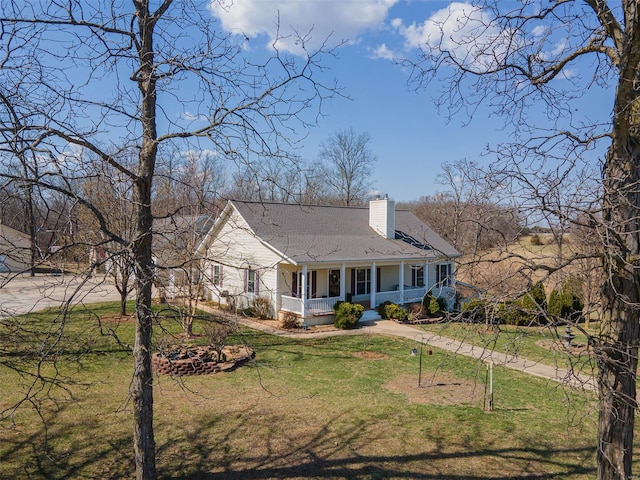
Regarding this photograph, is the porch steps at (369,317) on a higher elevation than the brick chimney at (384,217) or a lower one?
lower

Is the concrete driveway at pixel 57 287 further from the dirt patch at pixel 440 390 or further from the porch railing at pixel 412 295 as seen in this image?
the porch railing at pixel 412 295

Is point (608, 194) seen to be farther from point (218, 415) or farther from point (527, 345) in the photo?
point (527, 345)

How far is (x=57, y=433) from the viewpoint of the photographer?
292 inches

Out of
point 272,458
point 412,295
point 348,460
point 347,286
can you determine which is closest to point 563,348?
point 348,460

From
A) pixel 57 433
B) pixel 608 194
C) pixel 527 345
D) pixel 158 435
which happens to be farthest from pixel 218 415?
pixel 527 345

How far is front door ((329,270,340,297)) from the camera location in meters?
20.8

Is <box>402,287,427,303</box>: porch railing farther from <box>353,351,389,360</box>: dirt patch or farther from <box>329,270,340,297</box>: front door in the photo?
<box>353,351,389,360</box>: dirt patch

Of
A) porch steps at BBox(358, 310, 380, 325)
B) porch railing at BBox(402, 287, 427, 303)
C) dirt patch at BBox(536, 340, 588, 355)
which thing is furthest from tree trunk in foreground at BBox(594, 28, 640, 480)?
porch railing at BBox(402, 287, 427, 303)

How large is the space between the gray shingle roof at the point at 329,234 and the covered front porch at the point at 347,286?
71 centimetres

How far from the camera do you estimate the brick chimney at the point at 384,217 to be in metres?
23.7

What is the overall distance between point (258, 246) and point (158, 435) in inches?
508

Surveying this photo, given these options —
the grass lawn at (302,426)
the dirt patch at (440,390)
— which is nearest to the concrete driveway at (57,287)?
the grass lawn at (302,426)

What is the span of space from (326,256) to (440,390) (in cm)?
958

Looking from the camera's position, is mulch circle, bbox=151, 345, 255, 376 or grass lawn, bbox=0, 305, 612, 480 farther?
mulch circle, bbox=151, 345, 255, 376
